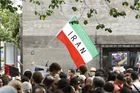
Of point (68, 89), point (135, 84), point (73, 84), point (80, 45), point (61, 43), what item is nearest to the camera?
point (68, 89)

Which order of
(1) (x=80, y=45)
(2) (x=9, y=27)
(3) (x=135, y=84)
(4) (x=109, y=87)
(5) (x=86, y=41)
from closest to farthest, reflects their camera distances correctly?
(4) (x=109, y=87), (3) (x=135, y=84), (1) (x=80, y=45), (5) (x=86, y=41), (2) (x=9, y=27)

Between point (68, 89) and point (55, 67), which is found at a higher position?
point (68, 89)

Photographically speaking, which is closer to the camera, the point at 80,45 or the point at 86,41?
the point at 80,45

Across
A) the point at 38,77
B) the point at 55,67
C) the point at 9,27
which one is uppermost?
the point at 55,67

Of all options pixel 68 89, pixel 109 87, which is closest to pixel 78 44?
pixel 109 87

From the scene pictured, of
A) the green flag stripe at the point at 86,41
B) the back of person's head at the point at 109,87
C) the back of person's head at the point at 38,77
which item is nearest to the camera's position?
the back of person's head at the point at 109,87

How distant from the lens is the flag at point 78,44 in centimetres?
1600

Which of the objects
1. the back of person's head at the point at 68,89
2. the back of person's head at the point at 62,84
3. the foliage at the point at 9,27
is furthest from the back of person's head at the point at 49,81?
the foliage at the point at 9,27

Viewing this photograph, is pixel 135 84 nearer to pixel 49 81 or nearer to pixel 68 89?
pixel 49 81

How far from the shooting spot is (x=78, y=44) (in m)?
16.4

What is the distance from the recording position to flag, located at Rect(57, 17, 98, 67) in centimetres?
1600

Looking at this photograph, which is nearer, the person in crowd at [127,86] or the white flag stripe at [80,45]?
the person in crowd at [127,86]

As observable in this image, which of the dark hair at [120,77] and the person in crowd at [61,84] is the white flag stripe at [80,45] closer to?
the dark hair at [120,77]

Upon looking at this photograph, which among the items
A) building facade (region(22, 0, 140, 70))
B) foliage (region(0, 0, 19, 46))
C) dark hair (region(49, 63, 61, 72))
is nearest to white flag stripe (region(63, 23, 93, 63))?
dark hair (region(49, 63, 61, 72))
